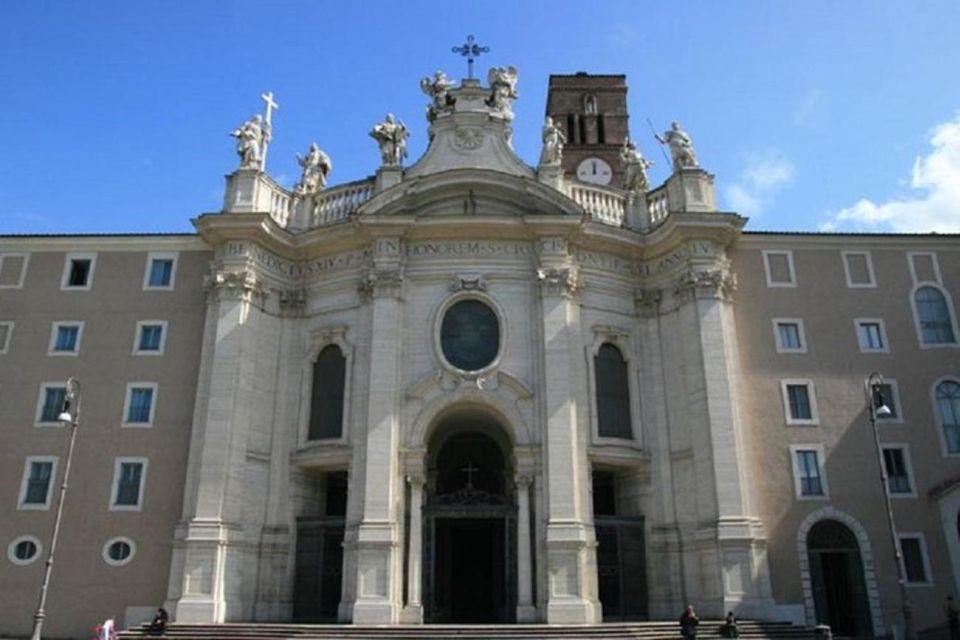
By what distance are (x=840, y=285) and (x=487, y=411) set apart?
14037 mm

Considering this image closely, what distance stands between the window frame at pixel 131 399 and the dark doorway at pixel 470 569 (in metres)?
10.7

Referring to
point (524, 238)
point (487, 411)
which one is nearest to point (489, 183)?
point (524, 238)

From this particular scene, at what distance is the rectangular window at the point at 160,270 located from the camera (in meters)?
29.3

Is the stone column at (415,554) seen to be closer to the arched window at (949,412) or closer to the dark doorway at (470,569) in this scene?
the dark doorway at (470,569)

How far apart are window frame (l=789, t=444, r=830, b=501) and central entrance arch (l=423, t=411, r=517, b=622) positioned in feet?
31.5

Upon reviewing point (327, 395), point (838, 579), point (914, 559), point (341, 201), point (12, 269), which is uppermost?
point (341, 201)

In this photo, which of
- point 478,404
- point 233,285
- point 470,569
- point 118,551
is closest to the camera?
point 118,551

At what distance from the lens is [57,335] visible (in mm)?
28703

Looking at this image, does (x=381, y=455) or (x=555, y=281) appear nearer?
(x=381, y=455)

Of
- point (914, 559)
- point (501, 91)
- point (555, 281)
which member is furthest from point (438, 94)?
point (914, 559)

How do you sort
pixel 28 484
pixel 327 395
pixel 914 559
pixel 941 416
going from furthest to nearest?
pixel 327 395
pixel 941 416
pixel 28 484
pixel 914 559

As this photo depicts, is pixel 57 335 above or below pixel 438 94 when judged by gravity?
below

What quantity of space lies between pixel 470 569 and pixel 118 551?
11892mm

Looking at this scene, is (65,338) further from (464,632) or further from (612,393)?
(612,393)
